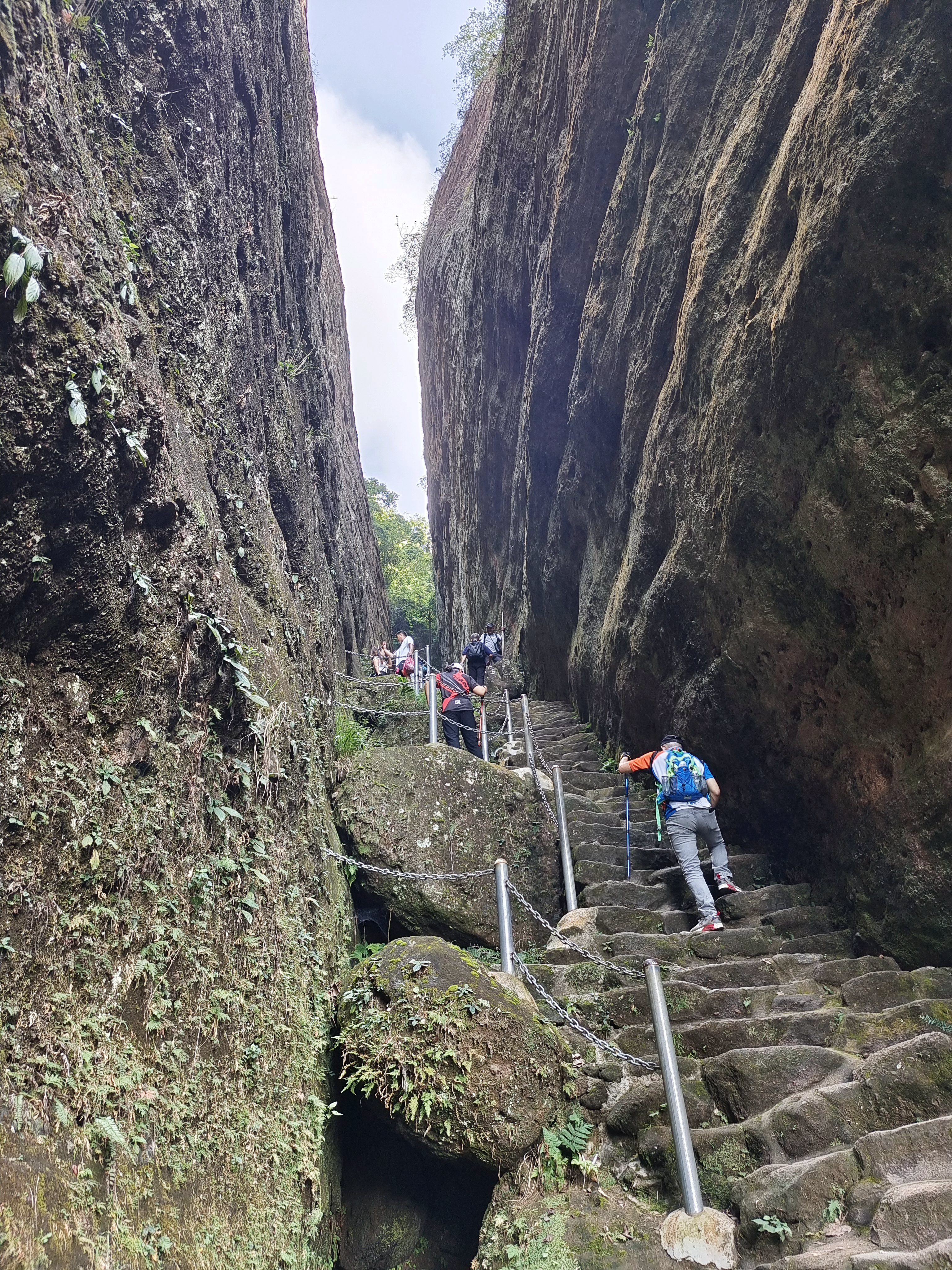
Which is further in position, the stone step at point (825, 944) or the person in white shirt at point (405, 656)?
the person in white shirt at point (405, 656)

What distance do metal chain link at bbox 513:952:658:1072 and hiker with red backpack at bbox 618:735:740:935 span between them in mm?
1541

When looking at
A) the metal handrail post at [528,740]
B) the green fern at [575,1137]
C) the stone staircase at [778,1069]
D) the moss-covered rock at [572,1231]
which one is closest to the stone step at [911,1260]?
the stone staircase at [778,1069]

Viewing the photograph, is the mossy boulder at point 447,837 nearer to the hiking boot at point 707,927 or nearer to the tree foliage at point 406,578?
the hiking boot at point 707,927

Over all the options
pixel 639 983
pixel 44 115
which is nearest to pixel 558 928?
pixel 639 983

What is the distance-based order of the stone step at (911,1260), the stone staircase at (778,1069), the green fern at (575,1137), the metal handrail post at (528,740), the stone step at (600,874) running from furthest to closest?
the metal handrail post at (528,740), the stone step at (600,874), the green fern at (575,1137), the stone staircase at (778,1069), the stone step at (911,1260)

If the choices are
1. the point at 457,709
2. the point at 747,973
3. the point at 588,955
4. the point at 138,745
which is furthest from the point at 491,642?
the point at 138,745

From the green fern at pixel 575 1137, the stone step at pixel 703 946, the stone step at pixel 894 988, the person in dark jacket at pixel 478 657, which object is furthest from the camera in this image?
the person in dark jacket at pixel 478 657

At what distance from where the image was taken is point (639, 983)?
5207 mm

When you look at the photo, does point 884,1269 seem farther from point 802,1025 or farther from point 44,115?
point 44,115

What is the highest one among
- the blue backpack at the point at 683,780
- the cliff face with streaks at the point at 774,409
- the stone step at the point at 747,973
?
the cliff face with streaks at the point at 774,409

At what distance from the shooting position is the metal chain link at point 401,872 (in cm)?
566

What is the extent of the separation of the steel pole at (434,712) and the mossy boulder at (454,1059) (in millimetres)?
3939

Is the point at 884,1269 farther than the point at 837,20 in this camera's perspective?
No

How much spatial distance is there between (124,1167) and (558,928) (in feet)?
13.4
